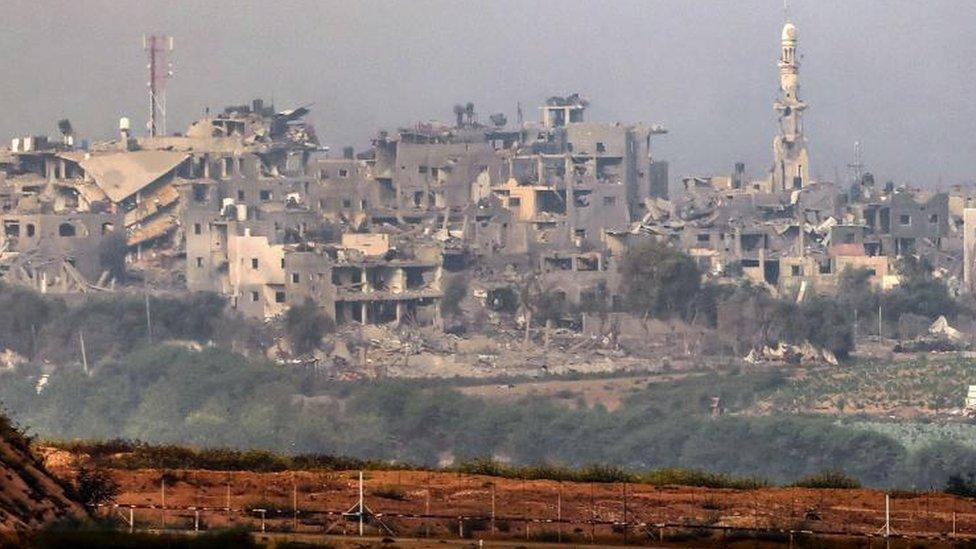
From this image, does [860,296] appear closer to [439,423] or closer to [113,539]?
[439,423]

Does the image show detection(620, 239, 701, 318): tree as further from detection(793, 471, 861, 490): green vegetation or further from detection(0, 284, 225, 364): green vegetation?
detection(793, 471, 861, 490): green vegetation

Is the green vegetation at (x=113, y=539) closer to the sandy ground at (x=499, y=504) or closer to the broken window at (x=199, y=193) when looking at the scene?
the sandy ground at (x=499, y=504)

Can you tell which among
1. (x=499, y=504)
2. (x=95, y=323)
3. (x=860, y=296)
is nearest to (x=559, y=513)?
(x=499, y=504)

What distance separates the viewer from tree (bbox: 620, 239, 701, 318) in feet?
363

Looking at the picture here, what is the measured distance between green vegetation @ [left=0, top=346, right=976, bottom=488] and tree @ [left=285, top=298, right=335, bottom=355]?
436 centimetres

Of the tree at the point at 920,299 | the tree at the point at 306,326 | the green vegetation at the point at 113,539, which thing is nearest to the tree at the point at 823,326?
the tree at the point at 920,299

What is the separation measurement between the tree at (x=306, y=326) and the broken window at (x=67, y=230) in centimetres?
1703

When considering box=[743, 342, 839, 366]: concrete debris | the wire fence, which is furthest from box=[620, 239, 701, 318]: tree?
the wire fence

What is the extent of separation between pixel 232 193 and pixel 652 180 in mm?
17638

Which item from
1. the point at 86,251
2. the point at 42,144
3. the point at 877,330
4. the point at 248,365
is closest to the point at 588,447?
the point at 248,365

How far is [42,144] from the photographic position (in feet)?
435

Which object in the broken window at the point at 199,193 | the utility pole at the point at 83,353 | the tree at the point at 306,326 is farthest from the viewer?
the broken window at the point at 199,193

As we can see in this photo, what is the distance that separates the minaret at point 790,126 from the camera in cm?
13900

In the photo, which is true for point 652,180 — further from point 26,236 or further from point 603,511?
point 603,511
